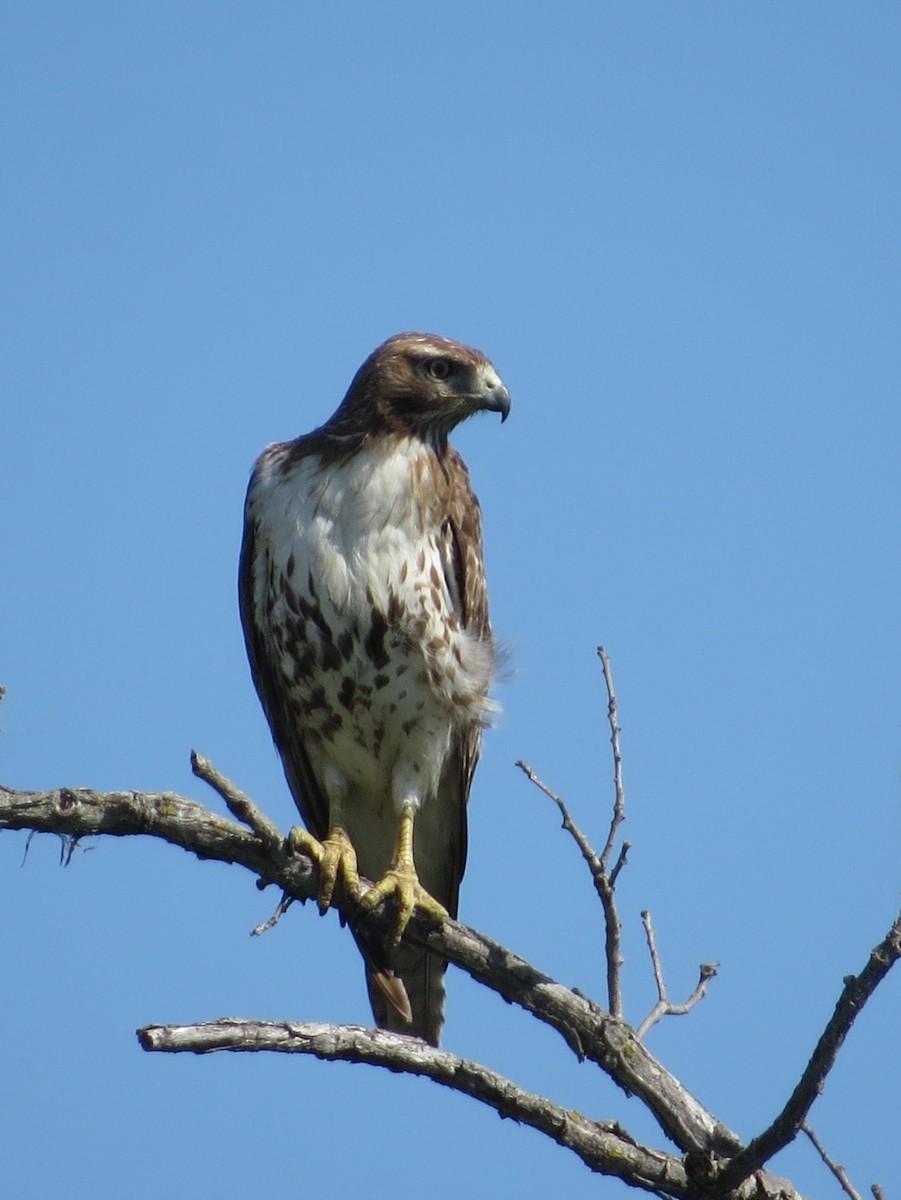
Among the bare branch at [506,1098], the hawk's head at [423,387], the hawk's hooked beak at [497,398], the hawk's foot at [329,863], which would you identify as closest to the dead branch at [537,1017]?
the bare branch at [506,1098]

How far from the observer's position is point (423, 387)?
6.65m

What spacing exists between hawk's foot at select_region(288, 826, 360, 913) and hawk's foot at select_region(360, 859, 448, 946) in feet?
0.27

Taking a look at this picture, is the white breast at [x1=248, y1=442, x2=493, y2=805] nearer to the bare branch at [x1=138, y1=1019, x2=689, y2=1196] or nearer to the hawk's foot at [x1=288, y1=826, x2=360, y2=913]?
the hawk's foot at [x1=288, y1=826, x2=360, y2=913]

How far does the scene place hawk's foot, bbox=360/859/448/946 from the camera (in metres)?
5.91

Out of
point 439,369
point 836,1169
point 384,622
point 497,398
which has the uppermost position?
point 439,369

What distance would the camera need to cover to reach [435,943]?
5.50m

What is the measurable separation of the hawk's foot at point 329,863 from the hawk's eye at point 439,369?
201 centimetres

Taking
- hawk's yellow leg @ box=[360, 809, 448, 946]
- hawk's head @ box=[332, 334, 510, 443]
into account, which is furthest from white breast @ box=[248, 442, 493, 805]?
hawk's yellow leg @ box=[360, 809, 448, 946]

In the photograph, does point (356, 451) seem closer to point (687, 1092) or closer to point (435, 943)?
point (435, 943)

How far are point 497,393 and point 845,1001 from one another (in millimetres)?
3376

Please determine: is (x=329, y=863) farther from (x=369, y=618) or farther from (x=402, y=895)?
(x=369, y=618)

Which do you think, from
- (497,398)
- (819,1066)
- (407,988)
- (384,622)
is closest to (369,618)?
(384,622)

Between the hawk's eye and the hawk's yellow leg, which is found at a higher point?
the hawk's eye

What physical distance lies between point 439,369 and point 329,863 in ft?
7.08
